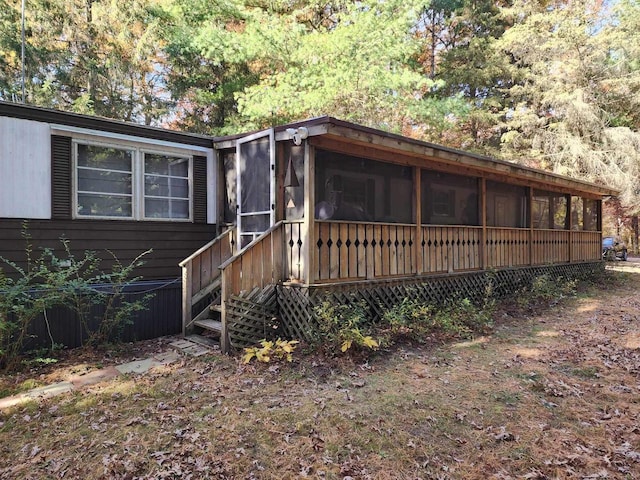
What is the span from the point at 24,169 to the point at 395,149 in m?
4.88

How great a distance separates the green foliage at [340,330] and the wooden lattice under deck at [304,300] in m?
0.15

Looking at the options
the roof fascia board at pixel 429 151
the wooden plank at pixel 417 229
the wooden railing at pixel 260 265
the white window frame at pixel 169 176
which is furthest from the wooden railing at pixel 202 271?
the wooden plank at pixel 417 229

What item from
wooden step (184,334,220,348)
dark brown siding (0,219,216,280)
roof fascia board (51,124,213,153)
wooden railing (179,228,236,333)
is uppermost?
roof fascia board (51,124,213,153)

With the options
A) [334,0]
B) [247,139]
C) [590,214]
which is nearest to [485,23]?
[334,0]

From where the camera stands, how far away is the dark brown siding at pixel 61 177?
5.52 meters

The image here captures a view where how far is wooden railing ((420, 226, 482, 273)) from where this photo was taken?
7352 mm

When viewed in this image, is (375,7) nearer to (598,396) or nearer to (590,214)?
(590,214)

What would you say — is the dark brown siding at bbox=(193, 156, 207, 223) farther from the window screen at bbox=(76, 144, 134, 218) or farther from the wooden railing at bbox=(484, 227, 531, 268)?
the wooden railing at bbox=(484, 227, 531, 268)

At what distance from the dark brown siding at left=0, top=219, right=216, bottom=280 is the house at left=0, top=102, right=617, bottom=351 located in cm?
2

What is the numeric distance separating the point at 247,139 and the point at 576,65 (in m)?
16.2

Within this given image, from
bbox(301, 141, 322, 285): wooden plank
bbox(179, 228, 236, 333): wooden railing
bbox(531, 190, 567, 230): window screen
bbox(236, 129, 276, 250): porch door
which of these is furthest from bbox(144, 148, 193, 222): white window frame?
bbox(531, 190, 567, 230): window screen

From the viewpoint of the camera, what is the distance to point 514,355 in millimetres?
5242

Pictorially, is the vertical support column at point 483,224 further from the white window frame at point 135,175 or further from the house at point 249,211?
the white window frame at point 135,175

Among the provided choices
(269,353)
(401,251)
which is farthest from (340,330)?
(401,251)
